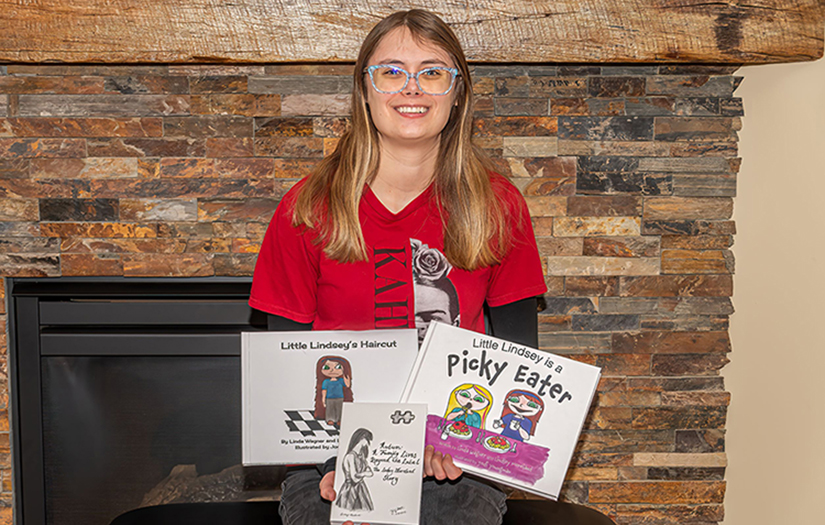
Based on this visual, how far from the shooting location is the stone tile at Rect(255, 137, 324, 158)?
4.44 feet

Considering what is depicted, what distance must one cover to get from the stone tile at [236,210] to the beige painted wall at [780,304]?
3.56 ft

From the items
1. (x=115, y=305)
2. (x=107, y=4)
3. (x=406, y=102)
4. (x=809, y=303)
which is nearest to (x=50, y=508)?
(x=115, y=305)

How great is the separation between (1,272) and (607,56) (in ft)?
4.66

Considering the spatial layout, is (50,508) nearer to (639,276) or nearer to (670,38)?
(639,276)

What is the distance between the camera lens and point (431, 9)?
1263 millimetres

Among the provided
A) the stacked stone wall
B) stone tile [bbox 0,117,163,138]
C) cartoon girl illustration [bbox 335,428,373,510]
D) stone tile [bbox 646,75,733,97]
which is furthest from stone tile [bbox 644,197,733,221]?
stone tile [bbox 0,117,163,138]

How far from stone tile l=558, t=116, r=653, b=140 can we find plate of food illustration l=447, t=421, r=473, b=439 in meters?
0.71

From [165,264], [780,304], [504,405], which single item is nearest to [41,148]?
[165,264]

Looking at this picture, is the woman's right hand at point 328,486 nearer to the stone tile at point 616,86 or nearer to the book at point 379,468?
the book at point 379,468

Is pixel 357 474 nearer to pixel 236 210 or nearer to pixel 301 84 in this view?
pixel 236 210

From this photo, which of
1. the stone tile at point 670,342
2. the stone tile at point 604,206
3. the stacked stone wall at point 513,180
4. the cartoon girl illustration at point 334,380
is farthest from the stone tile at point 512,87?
the cartoon girl illustration at point 334,380

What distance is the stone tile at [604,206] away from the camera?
54.8 inches

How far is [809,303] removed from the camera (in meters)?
1.24

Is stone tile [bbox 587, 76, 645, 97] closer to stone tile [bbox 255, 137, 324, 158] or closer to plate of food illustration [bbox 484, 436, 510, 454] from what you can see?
stone tile [bbox 255, 137, 324, 158]
